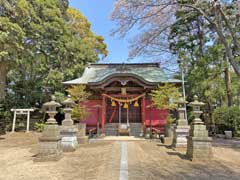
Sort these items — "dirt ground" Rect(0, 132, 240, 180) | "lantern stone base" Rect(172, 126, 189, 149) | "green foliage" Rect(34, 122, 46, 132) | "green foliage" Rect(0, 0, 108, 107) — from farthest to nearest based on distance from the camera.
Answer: "green foliage" Rect(34, 122, 46, 132) < "green foliage" Rect(0, 0, 108, 107) < "lantern stone base" Rect(172, 126, 189, 149) < "dirt ground" Rect(0, 132, 240, 180)

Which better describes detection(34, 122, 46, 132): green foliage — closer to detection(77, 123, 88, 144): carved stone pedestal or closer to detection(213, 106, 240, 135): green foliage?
detection(77, 123, 88, 144): carved stone pedestal

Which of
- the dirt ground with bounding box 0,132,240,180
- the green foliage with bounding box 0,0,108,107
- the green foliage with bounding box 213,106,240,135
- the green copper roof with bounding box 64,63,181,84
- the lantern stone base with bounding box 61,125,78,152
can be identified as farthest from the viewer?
the green copper roof with bounding box 64,63,181,84

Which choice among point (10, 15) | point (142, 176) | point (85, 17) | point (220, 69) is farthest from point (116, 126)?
point (85, 17)

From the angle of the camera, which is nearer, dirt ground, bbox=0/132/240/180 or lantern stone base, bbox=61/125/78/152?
dirt ground, bbox=0/132/240/180

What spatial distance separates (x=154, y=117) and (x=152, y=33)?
6.06 metres

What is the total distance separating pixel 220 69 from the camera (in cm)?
1542

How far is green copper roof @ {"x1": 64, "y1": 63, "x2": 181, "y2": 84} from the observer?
49.6ft

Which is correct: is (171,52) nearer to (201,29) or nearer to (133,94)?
(201,29)

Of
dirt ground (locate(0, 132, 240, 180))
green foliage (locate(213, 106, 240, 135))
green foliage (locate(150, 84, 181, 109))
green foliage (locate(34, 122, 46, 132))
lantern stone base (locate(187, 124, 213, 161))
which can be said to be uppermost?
green foliage (locate(150, 84, 181, 109))

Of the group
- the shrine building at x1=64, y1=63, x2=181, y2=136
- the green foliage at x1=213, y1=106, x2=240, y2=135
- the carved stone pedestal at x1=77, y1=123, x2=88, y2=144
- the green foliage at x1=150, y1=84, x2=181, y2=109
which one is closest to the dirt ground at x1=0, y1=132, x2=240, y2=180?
the carved stone pedestal at x1=77, y1=123, x2=88, y2=144

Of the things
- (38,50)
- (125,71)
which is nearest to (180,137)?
(125,71)

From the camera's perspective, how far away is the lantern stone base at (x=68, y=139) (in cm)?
851

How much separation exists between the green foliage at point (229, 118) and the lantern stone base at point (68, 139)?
10.4m

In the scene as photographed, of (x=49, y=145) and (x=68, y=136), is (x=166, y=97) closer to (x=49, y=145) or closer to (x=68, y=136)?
(x=68, y=136)
